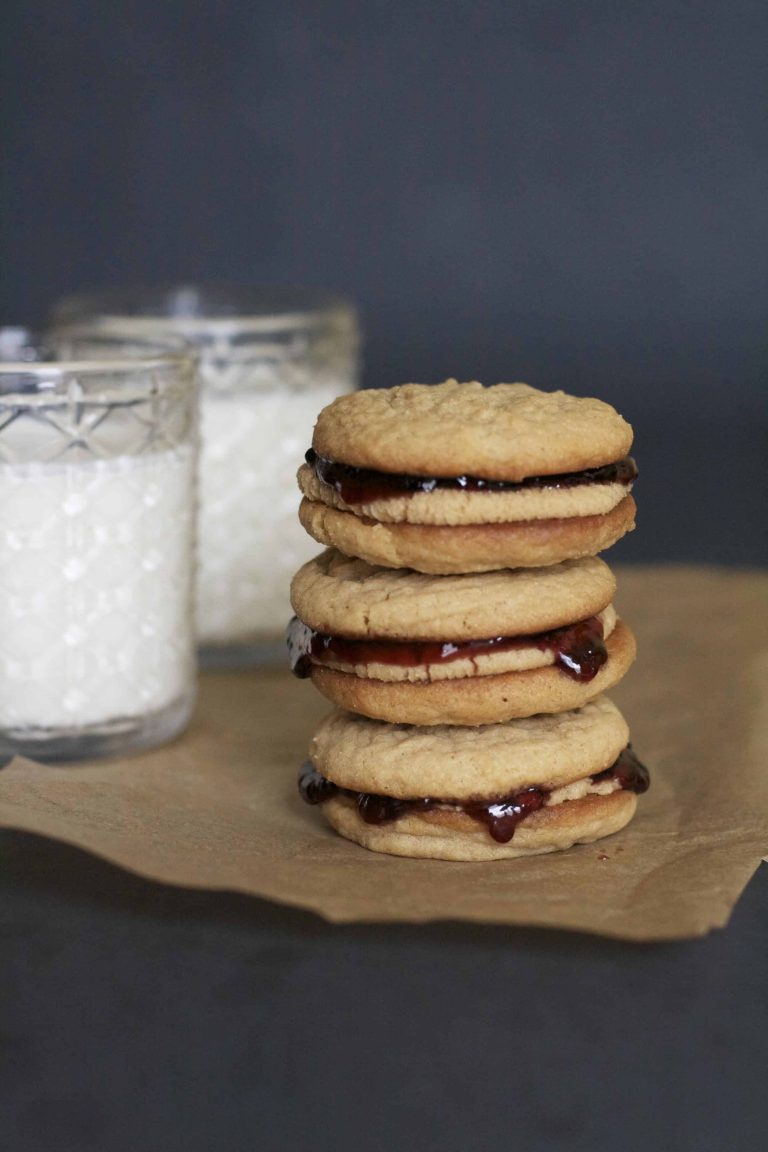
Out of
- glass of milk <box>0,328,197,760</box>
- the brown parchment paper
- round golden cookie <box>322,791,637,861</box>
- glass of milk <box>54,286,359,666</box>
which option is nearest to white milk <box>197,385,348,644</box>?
glass of milk <box>54,286,359,666</box>

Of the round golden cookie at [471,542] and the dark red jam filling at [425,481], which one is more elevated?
the dark red jam filling at [425,481]

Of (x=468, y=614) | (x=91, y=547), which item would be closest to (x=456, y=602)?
(x=468, y=614)

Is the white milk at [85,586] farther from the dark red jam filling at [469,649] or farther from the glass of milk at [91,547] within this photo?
the dark red jam filling at [469,649]

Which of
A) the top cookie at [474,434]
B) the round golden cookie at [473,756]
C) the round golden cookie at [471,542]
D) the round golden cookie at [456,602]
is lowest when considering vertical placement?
the round golden cookie at [473,756]

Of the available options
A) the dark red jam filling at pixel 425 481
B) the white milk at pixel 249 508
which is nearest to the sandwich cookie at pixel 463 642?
the dark red jam filling at pixel 425 481

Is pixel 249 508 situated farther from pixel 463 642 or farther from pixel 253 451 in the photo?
pixel 463 642

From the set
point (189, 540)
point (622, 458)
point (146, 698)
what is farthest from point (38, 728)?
point (622, 458)

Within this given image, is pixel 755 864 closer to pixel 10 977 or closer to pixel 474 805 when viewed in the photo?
pixel 474 805
